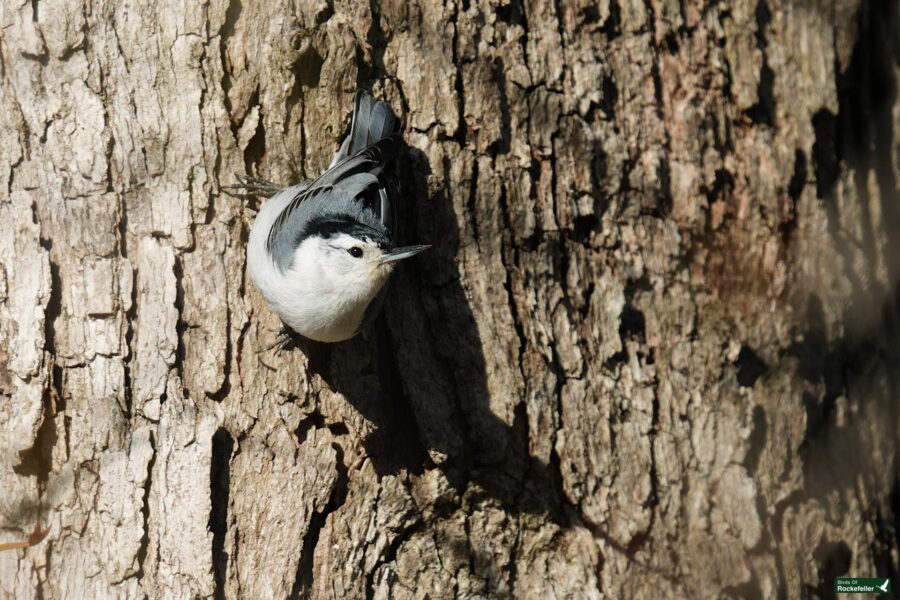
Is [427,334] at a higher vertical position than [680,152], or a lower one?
lower

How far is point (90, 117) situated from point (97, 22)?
268 mm

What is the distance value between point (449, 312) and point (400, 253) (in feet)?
0.88

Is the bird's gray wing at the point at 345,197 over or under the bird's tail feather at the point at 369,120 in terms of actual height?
under

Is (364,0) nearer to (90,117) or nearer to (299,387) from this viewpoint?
(90,117)

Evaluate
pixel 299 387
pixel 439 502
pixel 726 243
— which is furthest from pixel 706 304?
pixel 299 387

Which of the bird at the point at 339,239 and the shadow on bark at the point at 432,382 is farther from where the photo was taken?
the shadow on bark at the point at 432,382

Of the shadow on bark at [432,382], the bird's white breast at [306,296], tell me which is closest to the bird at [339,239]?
the bird's white breast at [306,296]

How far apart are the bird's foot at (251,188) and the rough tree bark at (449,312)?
46 millimetres

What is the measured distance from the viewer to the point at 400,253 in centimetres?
222

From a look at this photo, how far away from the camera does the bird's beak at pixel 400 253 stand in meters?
2.20

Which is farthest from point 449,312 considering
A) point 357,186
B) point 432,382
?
point 357,186

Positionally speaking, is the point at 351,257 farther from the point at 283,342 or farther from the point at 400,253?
the point at 283,342

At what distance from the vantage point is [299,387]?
2322 mm

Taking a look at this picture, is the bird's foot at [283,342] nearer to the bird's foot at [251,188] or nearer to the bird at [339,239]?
the bird at [339,239]
